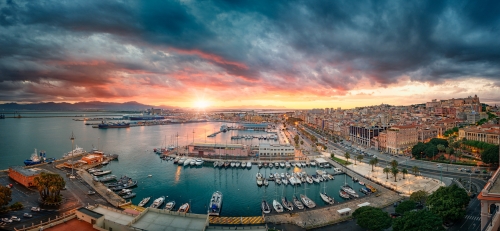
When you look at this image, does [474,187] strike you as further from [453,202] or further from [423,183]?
[453,202]

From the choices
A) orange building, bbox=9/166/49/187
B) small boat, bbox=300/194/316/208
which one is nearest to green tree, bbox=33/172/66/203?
orange building, bbox=9/166/49/187

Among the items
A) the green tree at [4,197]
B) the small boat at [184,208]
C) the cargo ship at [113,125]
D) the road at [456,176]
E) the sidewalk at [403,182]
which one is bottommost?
the small boat at [184,208]

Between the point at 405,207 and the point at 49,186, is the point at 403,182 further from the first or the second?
the point at 49,186

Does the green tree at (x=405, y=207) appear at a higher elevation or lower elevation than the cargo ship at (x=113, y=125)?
lower

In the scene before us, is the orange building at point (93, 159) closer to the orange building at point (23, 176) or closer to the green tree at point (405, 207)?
the orange building at point (23, 176)

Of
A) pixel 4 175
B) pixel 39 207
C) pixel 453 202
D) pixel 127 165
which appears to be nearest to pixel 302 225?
pixel 453 202

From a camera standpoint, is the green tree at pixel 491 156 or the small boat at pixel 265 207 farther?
the green tree at pixel 491 156

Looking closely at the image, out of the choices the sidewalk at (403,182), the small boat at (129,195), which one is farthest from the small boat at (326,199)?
the small boat at (129,195)

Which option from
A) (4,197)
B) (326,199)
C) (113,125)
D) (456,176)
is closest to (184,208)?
(4,197)
